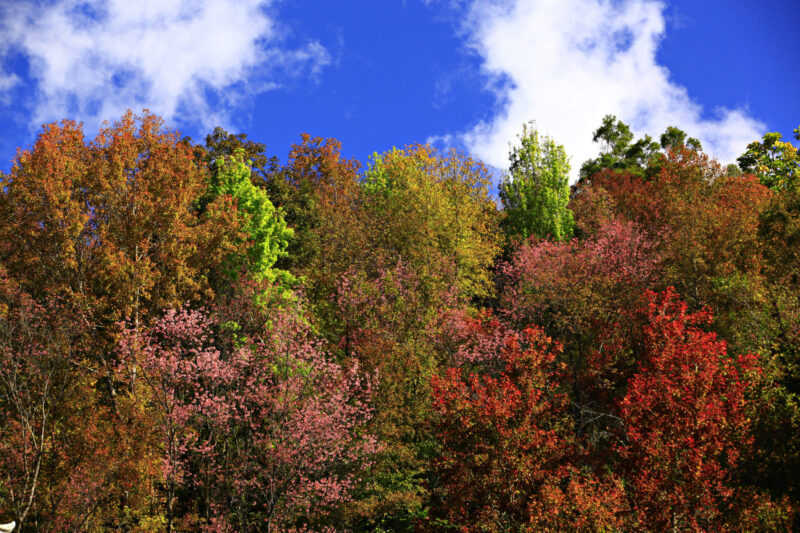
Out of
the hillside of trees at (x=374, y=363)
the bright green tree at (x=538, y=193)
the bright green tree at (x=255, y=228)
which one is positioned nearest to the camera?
the hillside of trees at (x=374, y=363)

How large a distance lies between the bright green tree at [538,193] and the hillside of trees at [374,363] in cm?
775

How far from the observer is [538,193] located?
46.4 m

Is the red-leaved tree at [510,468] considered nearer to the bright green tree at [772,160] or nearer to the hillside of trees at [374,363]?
the hillside of trees at [374,363]

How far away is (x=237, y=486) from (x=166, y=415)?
371cm

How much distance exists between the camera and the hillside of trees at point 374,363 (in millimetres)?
16766

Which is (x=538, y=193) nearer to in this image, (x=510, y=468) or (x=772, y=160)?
(x=772, y=160)

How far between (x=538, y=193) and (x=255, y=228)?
23.2 meters

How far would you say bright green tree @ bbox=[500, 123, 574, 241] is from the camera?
45562mm

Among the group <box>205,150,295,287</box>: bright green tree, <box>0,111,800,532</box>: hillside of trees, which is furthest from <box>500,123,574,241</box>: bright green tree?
<box>205,150,295,287</box>: bright green tree

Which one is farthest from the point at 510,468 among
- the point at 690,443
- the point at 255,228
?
the point at 255,228

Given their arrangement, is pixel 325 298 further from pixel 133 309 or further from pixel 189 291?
pixel 133 309

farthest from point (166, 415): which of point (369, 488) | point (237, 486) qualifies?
point (369, 488)

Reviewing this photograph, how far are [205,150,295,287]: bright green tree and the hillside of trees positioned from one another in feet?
0.49

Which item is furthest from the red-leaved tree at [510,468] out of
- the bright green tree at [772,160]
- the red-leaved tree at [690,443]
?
the bright green tree at [772,160]
